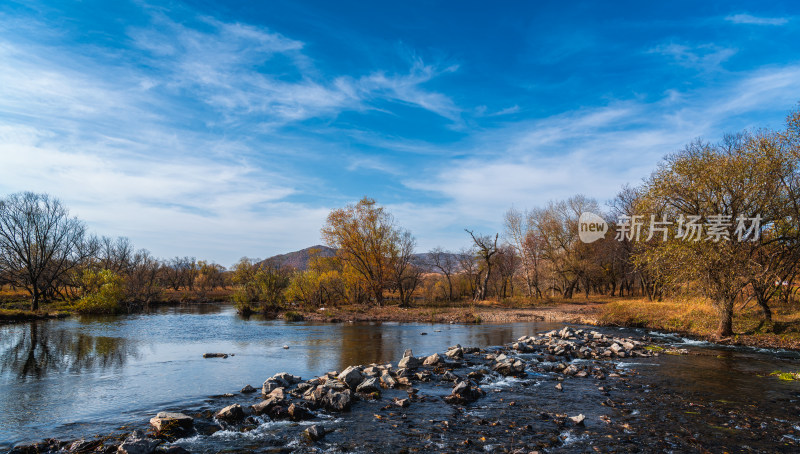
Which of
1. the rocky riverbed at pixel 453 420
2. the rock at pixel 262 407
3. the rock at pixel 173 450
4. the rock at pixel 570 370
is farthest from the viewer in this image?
the rock at pixel 570 370

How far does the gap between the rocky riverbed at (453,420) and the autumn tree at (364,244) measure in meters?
32.6

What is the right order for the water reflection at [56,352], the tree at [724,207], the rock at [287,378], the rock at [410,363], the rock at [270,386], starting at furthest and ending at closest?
the tree at [724,207] → the water reflection at [56,352] → the rock at [410,363] → the rock at [287,378] → the rock at [270,386]

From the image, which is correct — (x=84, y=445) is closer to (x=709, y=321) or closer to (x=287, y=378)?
(x=287, y=378)

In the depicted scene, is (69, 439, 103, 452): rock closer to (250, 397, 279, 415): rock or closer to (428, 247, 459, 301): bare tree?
(250, 397, 279, 415): rock

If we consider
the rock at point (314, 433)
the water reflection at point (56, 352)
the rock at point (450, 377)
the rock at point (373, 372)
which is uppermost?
the rock at point (314, 433)

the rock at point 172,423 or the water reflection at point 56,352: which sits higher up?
the rock at point 172,423

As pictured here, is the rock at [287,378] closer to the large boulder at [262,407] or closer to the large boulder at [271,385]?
the large boulder at [271,385]

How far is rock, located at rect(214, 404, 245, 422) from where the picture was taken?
9250mm

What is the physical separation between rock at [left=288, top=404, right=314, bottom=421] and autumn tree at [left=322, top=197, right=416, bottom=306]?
36.4 meters

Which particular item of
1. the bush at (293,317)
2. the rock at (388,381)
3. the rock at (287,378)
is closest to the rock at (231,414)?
the rock at (287,378)

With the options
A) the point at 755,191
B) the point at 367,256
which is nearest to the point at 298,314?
the point at 367,256

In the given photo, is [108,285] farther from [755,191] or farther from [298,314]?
[755,191]

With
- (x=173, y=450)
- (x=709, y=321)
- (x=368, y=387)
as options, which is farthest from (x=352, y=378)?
(x=709, y=321)

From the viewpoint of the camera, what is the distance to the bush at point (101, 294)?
4175cm
